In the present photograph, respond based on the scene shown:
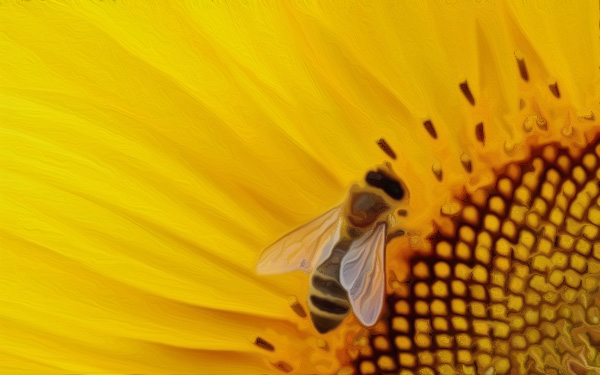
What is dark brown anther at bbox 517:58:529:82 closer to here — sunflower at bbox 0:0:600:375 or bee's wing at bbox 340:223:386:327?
sunflower at bbox 0:0:600:375

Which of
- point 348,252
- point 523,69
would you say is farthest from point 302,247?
point 523,69

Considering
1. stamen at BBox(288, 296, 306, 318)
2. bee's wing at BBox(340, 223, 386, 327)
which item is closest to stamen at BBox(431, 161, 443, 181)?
bee's wing at BBox(340, 223, 386, 327)

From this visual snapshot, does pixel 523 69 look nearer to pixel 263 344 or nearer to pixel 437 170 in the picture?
pixel 437 170

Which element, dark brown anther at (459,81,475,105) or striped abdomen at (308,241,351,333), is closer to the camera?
striped abdomen at (308,241,351,333)

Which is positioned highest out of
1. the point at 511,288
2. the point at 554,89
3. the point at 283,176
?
the point at 283,176

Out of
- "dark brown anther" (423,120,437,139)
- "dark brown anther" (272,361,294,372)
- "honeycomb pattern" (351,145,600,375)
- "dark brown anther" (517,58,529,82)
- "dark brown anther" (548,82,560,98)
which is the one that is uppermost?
"dark brown anther" (423,120,437,139)

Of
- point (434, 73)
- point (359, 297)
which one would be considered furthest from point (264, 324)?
point (434, 73)

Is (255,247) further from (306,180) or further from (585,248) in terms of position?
(585,248)
